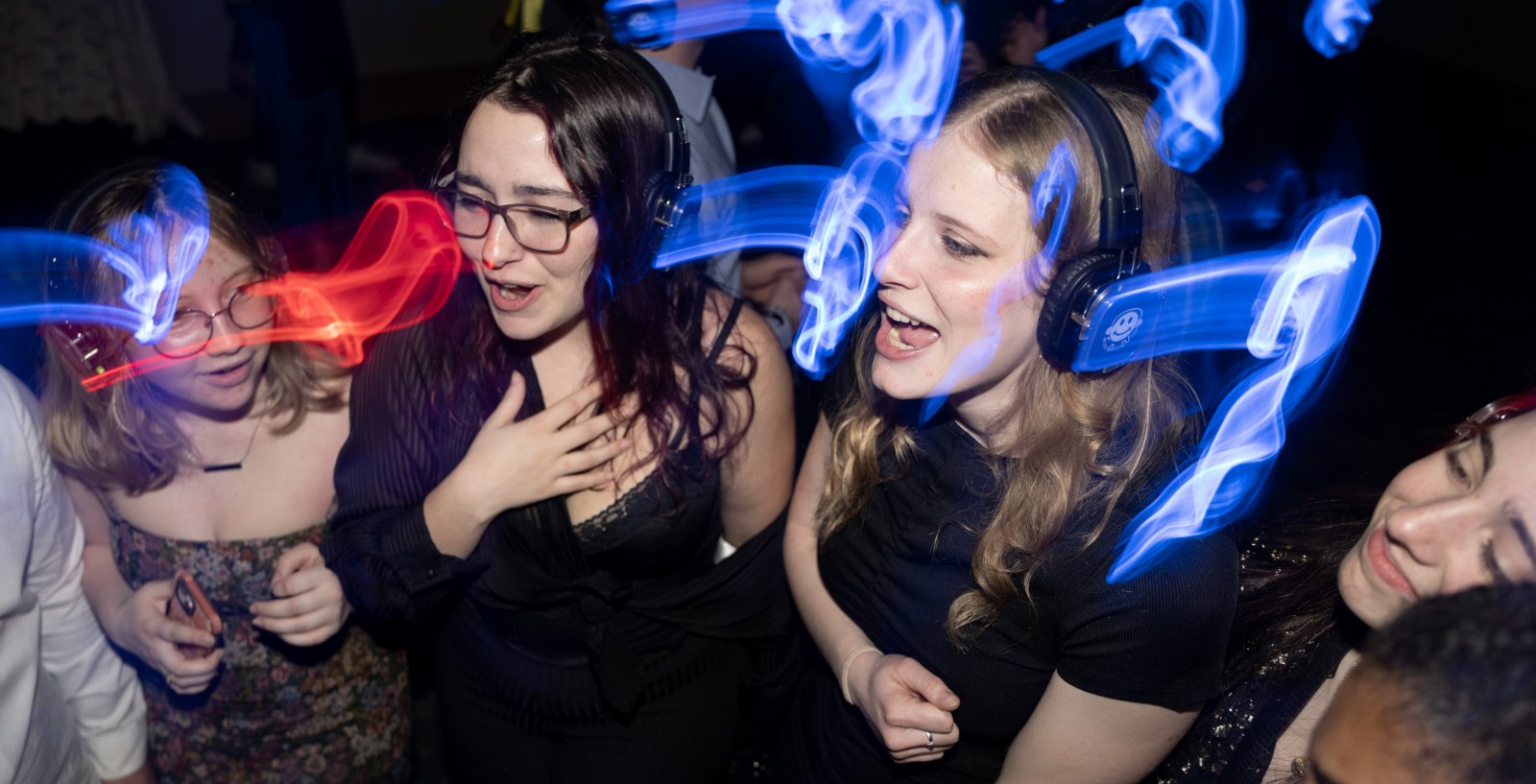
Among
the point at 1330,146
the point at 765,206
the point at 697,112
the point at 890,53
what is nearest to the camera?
the point at 890,53

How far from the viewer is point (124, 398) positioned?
1.53m

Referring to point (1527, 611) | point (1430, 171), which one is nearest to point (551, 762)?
point (1527, 611)

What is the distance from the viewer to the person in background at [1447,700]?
68 cm

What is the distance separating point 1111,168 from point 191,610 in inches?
68.6

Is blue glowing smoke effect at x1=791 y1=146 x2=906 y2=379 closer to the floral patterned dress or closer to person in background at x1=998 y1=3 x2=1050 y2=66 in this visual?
the floral patterned dress

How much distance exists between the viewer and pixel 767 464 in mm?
1680

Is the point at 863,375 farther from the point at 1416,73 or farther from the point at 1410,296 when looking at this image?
the point at 1416,73

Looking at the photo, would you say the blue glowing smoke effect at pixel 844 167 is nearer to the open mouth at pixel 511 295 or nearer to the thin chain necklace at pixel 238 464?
the open mouth at pixel 511 295

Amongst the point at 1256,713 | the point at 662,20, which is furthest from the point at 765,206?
the point at 1256,713

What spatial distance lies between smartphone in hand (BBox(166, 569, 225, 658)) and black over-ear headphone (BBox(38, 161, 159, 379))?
16.4 inches

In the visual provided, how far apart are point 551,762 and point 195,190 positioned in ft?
4.23

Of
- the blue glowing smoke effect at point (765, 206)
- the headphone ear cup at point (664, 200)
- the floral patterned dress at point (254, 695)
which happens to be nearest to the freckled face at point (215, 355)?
the floral patterned dress at point (254, 695)

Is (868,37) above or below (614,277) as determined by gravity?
above

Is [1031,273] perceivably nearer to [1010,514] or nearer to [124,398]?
[1010,514]
